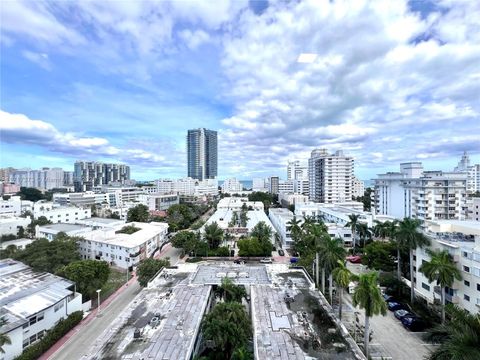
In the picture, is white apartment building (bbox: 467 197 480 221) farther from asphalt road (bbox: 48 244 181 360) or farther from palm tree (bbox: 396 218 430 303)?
asphalt road (bbox: 48 244 181 360)

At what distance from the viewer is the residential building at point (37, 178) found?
472ft

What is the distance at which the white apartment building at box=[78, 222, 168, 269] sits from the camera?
1359 inches

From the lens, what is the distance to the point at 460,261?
66.4 ft

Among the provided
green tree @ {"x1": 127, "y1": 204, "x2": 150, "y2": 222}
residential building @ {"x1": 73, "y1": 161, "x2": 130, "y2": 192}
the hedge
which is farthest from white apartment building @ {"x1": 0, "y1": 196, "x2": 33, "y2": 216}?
residential building @ {"x1": 73, "y1": 161, "x2": 130, "y2": 192}

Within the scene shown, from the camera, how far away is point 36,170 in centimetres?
14738

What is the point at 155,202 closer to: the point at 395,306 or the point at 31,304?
the point at 31,304

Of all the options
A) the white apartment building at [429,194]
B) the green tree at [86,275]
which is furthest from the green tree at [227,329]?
the white apartment building at [429,194]

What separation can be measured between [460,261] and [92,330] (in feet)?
88.6

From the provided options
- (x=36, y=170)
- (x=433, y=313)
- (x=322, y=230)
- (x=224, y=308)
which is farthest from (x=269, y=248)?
(x=36, y=170)

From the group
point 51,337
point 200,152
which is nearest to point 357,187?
point 200,152

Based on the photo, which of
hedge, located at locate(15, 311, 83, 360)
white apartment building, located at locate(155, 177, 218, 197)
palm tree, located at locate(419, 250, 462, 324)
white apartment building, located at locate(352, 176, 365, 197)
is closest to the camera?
hedge, located at locate(15, 311, 83, 360)

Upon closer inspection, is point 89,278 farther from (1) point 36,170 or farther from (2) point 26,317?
(1) point 36,170

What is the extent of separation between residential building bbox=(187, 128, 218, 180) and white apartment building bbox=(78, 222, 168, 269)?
14478 cm

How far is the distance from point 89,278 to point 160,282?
599 cm
